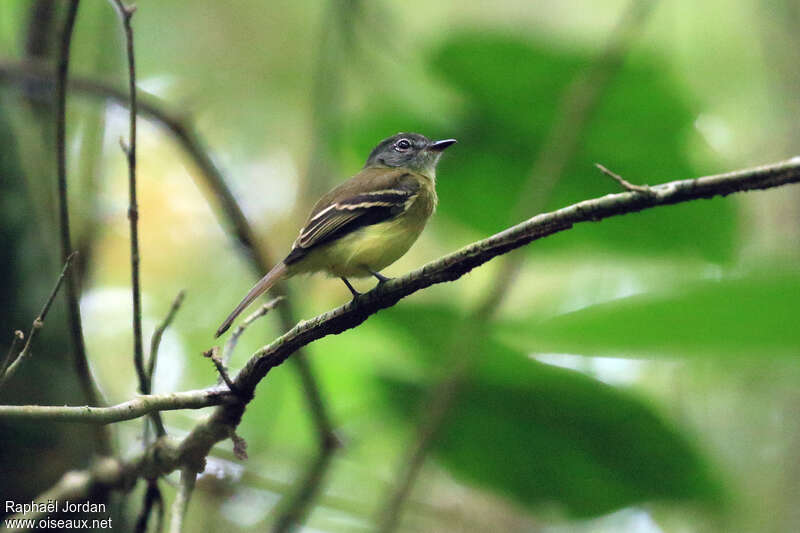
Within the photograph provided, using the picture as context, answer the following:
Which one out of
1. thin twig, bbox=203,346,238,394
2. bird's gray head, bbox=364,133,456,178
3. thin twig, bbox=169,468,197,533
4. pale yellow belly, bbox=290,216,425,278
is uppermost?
bird's gray head, bbox=364,133,456,178

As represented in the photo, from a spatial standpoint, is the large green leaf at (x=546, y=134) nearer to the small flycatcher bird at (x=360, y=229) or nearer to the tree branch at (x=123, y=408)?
the small flycatcher bird at (x=360, y=229)

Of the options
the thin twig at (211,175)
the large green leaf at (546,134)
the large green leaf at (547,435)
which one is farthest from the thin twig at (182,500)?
the large green leaf at (546,134)

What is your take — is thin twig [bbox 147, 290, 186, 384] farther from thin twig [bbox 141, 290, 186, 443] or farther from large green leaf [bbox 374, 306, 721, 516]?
large green leaf [bbox 374, 306, 721, 516]

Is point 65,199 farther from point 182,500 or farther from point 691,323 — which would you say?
point 691,323

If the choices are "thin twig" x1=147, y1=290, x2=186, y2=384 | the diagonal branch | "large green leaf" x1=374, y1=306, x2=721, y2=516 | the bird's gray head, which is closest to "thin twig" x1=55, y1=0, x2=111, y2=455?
the diagonal branch

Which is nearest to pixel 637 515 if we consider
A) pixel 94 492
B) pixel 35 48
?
pixel 94 492

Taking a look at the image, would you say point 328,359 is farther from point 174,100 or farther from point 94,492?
point 174,100
